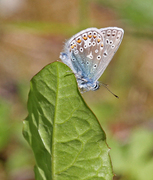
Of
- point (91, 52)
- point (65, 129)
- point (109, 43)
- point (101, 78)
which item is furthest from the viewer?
point (101, 78)

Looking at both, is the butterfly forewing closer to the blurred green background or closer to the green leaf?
the blurred green background

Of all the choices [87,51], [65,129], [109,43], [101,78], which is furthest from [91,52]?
[101,78]

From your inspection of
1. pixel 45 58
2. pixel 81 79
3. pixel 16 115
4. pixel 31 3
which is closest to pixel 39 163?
pixel 81 79

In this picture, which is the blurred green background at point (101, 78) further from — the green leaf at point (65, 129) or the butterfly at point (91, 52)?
the green leaf at point (65, 129)

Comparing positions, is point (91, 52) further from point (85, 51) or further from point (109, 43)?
point (109, 43)

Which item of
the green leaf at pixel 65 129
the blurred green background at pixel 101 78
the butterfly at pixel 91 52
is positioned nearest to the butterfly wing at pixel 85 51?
the butterfly at pixel 91 52

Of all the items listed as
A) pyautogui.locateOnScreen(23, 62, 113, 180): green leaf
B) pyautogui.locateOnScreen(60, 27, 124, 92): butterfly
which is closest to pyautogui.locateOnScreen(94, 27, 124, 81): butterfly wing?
pyautogui.locateOnScreen(60, 27, 124, 92): butterfly
